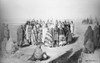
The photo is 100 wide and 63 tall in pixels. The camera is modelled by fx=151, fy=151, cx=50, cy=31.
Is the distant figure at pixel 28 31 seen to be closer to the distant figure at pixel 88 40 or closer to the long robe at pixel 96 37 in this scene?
the distant figure at pixel 88 40

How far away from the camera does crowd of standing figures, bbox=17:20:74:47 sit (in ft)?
5.53

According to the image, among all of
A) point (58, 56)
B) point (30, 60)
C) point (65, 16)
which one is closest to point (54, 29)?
point (65, 16)

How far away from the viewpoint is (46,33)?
5.56 feet

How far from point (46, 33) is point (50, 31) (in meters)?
0.05

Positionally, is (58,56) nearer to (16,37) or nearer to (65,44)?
(65,44)

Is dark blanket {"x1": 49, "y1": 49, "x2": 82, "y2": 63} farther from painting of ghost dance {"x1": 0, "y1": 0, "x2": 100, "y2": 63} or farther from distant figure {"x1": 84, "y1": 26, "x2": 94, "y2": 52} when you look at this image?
distant figure {"x1": 84, "y1": 26, "x2": 94, "y2": 52}

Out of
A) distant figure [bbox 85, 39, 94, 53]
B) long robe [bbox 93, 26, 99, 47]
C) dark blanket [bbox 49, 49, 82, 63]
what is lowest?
dark blanket [bbox 49, 49, 82, 63]

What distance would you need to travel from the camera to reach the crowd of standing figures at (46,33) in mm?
1686

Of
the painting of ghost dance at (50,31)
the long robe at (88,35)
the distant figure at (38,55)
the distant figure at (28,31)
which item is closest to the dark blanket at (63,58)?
the painting of ghost dance at (50,31)

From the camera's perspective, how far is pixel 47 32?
1693 mm

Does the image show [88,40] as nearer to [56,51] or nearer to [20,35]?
[56,51]

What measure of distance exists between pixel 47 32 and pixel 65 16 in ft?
0.90

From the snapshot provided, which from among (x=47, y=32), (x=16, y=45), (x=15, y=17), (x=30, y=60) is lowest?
(x=30, y=60)


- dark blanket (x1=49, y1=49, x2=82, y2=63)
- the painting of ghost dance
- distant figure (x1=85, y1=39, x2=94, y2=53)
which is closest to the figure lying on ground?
the painting of ghost dance
